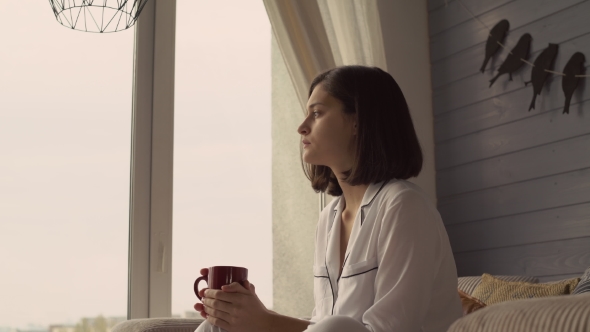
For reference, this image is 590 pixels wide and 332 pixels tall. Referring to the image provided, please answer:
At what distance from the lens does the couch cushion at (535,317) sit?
0.59 meters

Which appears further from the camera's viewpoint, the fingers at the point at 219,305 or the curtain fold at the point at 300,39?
the curtain fold at the point at 300,39

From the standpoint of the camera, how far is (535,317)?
2.06 feet

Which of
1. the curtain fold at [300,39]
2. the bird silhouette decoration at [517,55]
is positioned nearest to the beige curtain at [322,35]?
the curtain fold at [300,39]

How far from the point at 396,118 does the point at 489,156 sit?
1.55 meters

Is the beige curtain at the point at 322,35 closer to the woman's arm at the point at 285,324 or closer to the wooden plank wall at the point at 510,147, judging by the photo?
the wooden plank wall at the point at 510,147

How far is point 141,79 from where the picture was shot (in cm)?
275

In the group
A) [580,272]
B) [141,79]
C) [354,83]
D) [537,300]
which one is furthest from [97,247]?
[537,300]

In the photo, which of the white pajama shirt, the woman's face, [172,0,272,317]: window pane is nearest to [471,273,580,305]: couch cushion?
the white pajama shirt

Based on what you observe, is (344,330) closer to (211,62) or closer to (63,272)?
(63,272)

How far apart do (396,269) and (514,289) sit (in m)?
0.86

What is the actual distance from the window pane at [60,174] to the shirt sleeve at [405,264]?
144cm

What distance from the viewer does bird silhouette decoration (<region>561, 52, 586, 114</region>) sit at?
2.72m

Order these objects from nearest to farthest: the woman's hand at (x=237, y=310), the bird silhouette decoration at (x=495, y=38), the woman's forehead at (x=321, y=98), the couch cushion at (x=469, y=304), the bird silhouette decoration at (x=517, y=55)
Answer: the woman's hand at (x=237, y=310) < the woman's forehead at (x=321, y=98) < the couch cushion at (x=469, y=304) < the bird silhouette decoration at (x=517, y=55) < the bird silhouette decoration at (x=495, y=38)

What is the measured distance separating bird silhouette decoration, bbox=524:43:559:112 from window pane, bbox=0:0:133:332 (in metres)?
1.74
